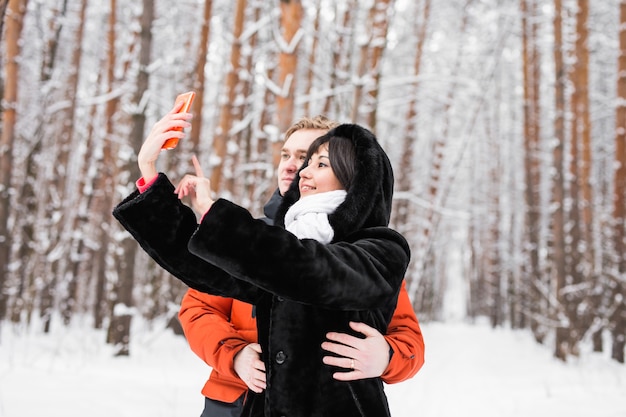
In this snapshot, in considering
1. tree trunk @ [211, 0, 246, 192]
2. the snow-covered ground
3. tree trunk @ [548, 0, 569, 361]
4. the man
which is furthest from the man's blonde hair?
tree trunk @ [548, 0, 569, 361]

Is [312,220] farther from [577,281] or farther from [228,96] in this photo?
[577,281]

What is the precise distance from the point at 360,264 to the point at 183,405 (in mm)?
4073

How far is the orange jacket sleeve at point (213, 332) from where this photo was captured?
2.00 metres

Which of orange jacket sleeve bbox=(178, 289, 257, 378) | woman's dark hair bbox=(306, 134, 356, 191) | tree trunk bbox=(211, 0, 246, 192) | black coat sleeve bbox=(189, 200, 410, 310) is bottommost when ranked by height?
orange jacket sleeve bbox=(178, 289, 257, 378)

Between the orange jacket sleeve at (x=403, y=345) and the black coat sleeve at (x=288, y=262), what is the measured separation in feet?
1.18

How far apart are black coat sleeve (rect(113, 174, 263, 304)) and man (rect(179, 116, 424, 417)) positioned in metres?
0.30

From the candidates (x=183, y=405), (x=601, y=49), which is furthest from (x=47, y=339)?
(x=601, y=49)

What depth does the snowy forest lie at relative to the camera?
784 centimetres

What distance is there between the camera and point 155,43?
57.8 feet

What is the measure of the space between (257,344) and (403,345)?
1.72ft

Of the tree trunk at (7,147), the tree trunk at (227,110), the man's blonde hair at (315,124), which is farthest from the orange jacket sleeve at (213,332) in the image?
the tree trunk at (227,110)

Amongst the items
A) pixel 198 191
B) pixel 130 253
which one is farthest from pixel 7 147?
pixel 198 191

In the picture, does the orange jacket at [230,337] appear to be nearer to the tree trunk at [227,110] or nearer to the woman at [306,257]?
the woman at [306,257]

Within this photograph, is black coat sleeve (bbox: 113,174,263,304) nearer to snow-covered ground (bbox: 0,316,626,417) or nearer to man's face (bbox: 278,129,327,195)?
man's face (bbox: 278,129,327,195)
